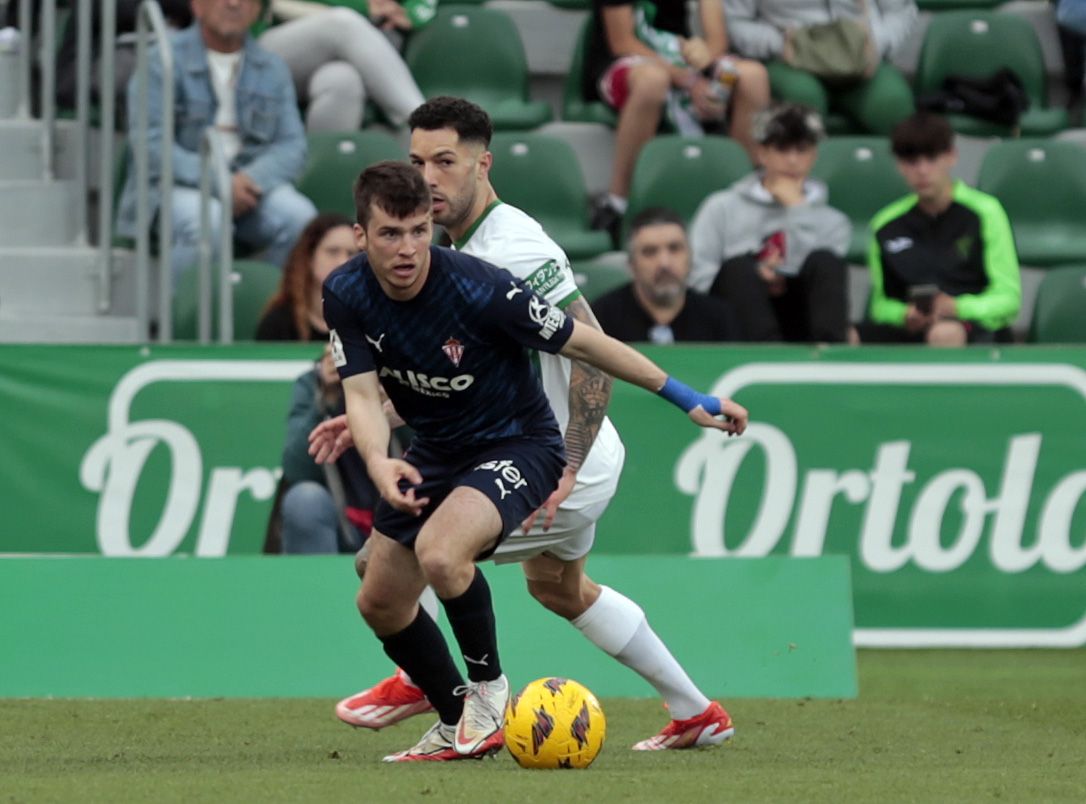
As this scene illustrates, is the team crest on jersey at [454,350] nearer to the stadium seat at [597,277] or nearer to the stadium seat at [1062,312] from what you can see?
the stadium seat at [597,277]

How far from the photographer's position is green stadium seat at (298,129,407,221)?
11672 mm

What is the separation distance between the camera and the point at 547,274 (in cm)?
633

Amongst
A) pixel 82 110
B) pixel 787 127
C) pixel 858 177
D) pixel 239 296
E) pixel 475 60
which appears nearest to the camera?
pixel 239 296

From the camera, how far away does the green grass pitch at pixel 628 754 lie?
5.23 m

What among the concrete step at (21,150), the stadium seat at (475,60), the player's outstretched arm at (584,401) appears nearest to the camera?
the player's outstretched arm at (584,401)

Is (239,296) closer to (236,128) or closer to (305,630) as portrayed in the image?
(236,128)

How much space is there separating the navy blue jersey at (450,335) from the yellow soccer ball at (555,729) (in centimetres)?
75

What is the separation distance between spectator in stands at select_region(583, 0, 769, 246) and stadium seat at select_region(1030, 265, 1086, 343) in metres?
1.99

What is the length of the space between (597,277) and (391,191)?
544cm

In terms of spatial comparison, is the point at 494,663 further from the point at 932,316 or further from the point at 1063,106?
the point at 1063,106

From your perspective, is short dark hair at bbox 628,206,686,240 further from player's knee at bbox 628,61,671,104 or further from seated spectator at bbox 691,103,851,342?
player's knee at bbox 628,61,671,104

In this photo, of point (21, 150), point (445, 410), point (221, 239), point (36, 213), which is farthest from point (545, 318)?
point (21, 150)

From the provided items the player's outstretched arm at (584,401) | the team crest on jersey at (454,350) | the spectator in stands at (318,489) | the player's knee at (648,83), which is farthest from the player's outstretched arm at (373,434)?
the player's knee at (648,83)

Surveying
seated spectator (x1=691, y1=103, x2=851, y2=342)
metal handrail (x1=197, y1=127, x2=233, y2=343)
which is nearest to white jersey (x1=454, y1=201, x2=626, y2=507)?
metal handrail (x1=197, y1=127, x2=233, y2=343)
